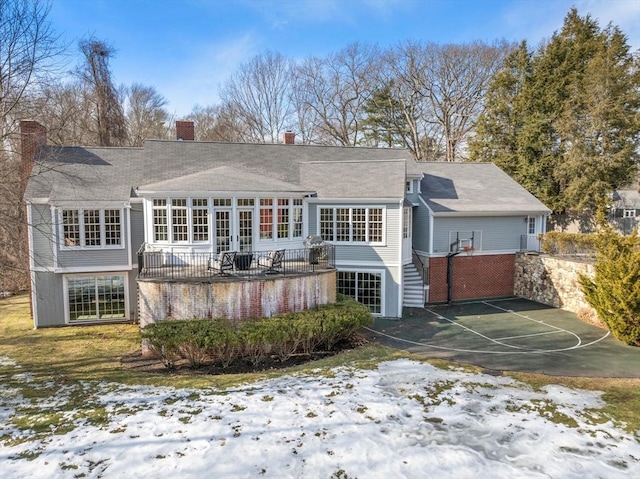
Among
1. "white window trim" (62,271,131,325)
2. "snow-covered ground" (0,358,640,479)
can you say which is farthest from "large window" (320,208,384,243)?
"white window trim" (62,271,131,325)

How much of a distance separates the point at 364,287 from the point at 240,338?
6.97 metres

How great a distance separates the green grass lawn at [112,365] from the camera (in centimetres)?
948

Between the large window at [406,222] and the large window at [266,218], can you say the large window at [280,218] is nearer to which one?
the large window at [266,218]

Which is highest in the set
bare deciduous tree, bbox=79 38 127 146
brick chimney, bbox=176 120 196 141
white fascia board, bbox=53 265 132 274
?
bare deciduous tree, bbox=79 38 127 146

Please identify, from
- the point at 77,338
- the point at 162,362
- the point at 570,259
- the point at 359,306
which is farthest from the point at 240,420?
the point at 570,259

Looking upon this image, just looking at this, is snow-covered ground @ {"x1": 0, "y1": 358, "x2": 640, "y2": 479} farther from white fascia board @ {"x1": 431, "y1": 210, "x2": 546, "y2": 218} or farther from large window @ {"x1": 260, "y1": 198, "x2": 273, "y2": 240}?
white fascia board @ {"x1": 431, "y1": 210, "x2": 546, "y2": 218}

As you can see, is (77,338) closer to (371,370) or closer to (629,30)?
(371,370)

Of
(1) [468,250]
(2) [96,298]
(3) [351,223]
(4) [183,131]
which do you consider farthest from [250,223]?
(1) [468,250]

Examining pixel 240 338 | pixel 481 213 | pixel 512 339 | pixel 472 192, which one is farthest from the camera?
pixel 472 192

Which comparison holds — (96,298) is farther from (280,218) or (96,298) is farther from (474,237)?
(474,237)

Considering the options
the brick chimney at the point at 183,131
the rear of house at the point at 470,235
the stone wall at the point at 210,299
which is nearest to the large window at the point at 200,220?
the stone wall at the point at 210,299

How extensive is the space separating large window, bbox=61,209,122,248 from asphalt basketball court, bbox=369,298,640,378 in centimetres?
1103

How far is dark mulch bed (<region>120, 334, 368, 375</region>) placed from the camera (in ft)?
36.5

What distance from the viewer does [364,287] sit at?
16.9m
